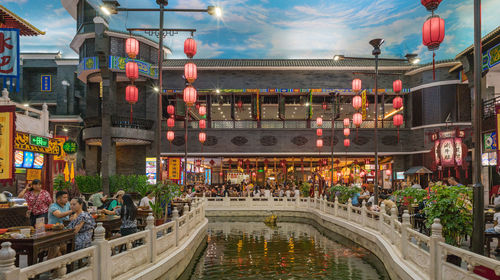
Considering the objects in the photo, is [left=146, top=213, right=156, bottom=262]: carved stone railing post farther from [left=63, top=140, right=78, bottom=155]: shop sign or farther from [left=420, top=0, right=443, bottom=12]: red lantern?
[left=63, top=140, right=78, bottom=155]: shop sign

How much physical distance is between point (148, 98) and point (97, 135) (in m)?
5.09

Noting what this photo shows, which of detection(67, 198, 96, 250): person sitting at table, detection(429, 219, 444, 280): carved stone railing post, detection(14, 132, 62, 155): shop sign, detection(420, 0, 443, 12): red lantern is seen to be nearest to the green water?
detection(67, 198, 96, 250): person sitting at table

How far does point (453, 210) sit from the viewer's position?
7258 millimetres

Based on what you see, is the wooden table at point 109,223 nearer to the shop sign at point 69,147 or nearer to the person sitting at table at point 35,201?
the person sitting at table at point 35,201

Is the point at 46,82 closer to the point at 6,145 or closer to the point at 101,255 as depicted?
the point at 6,145

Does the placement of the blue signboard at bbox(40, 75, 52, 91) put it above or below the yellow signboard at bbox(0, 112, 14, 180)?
above

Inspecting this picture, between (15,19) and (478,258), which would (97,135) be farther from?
(478,258)

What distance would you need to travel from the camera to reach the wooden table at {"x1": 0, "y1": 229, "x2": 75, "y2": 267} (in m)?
5.84

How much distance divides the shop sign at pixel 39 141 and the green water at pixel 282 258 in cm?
774

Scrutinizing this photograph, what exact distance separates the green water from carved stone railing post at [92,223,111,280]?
437 centimetres

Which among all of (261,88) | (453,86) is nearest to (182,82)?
(261,88)

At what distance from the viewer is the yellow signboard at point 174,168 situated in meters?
28.9

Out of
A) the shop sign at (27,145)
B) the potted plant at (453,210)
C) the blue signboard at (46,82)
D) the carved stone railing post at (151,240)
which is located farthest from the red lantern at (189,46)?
the blue signboard at (46,82)

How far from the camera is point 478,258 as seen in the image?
459 cm
